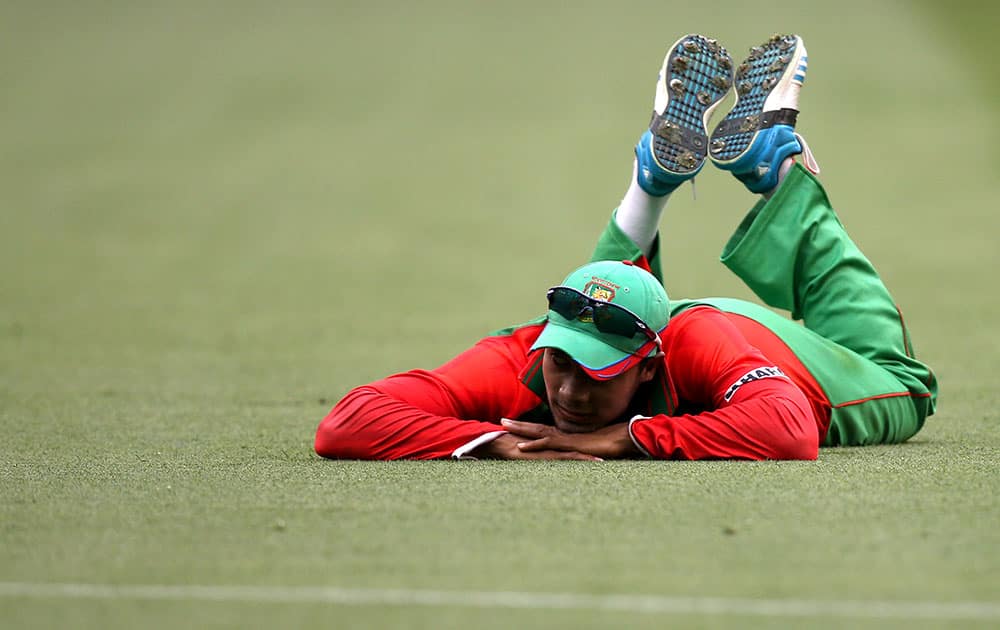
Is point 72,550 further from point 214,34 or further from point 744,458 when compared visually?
point 214,34

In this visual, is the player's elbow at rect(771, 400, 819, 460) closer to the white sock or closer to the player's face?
the player's face

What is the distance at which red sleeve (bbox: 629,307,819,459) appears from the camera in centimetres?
288

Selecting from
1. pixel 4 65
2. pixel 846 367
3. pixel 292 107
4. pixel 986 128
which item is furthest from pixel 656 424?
pixel 4 65

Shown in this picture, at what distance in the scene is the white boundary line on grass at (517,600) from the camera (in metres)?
1.69

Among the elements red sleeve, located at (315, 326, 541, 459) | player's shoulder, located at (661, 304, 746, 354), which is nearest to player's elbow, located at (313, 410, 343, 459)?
red sleeve, located at (315, 326, 541, 459)

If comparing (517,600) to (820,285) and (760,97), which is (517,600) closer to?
(820,285)

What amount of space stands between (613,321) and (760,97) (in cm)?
105

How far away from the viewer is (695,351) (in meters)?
3.10

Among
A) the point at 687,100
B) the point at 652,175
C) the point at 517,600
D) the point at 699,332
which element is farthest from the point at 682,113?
the point at 517,600

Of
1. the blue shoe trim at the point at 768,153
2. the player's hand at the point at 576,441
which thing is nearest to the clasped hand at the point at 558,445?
the player's hand at the point at 576,441

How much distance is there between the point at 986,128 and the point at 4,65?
1016cm

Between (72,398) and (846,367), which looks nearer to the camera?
(846,367)

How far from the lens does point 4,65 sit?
49.6ft

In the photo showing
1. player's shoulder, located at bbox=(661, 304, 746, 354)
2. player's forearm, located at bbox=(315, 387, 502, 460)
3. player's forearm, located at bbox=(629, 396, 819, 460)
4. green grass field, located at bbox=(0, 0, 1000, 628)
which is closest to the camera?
green grass field, located at bbox=(0, 0, 1000, 628)
